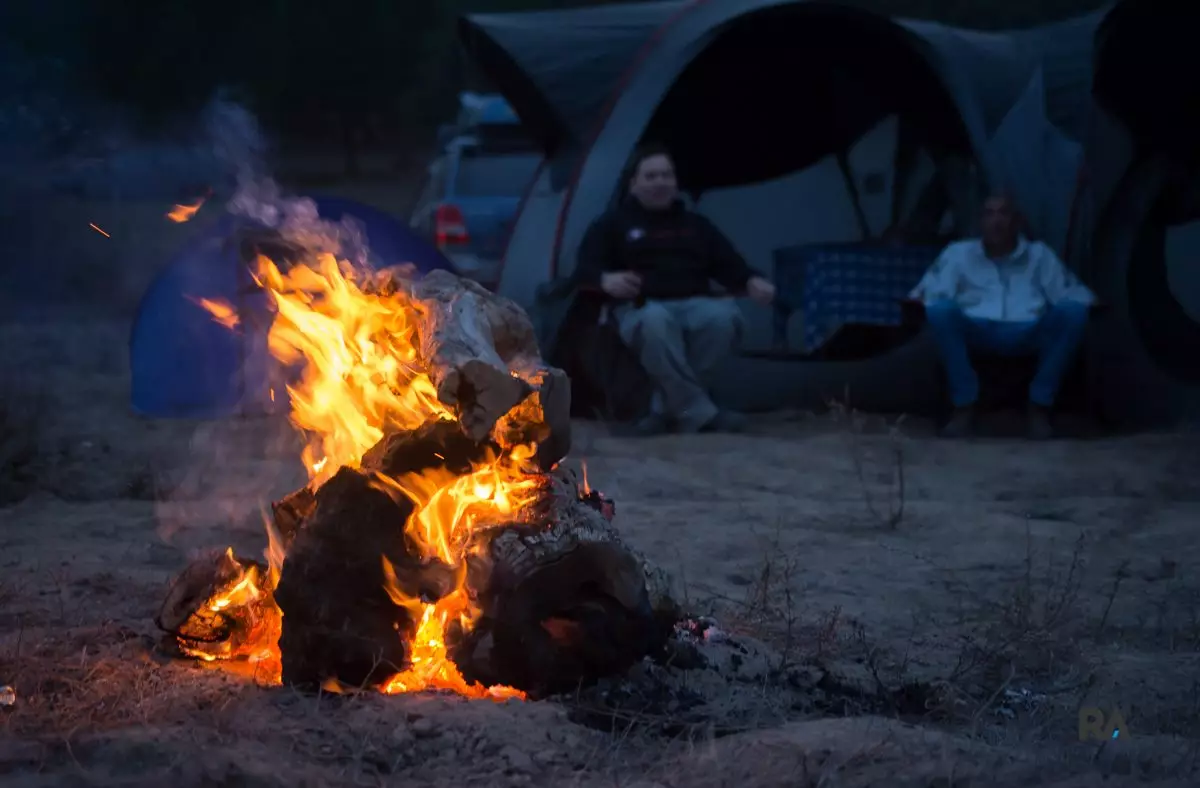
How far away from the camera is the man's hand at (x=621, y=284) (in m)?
7.23

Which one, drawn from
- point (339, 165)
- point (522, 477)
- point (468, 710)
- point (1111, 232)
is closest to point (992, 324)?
point (1111, 232)

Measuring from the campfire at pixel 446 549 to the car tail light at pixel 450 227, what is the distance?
6985 mm

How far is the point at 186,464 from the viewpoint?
6.34 m

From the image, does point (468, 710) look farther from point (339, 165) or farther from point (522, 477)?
point (339, 165)

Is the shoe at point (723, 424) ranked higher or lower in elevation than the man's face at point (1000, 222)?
lower

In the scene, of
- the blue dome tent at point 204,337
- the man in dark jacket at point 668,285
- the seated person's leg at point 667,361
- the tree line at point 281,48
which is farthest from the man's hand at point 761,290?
the tree line at point 281,48

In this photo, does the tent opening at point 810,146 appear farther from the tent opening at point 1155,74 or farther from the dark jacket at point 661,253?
the dark jacket at point 661,253

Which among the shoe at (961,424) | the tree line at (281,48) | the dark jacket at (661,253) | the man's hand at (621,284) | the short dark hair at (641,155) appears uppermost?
the tree line at (281,48)

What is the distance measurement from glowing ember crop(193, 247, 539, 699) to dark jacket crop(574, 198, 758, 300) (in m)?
3.64

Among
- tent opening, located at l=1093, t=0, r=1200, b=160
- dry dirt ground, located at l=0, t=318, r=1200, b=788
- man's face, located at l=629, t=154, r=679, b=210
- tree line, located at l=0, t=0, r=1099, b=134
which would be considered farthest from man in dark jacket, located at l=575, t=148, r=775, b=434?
tent opening, located at l=1093, t=0, r=1200, b=160

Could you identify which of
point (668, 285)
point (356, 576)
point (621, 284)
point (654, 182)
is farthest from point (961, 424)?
point (356, 576)

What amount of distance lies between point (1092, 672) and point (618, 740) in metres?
1.40

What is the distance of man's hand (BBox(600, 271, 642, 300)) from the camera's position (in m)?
7.23

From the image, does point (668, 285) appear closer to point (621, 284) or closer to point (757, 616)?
point (621, 284)
